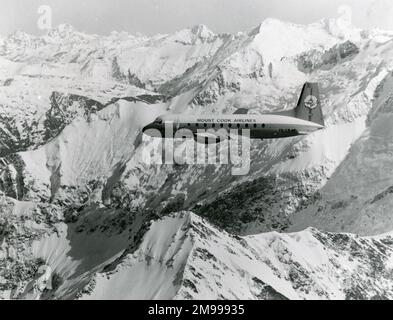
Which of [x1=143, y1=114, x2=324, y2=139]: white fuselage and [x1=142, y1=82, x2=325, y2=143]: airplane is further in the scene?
[x1=143, y1=114, x2=324, y2=139]: white fuselage

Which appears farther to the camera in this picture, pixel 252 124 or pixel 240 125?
pixel 252 124

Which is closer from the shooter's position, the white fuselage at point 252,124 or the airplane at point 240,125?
the airplane at point 240,125

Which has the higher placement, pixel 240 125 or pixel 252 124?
pixel 252 124
